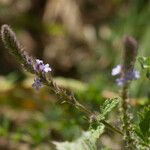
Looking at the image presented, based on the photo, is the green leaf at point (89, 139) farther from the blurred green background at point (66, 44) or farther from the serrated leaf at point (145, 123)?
the blurred green background at point (66, 44)

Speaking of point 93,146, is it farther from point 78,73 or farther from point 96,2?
point 96,2

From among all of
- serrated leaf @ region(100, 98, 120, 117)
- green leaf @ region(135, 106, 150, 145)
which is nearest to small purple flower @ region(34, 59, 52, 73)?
serrated leaf @ region(100, 98, 120, 117)

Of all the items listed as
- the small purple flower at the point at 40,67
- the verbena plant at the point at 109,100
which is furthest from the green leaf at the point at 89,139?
the small purple flower at the point at 40,67

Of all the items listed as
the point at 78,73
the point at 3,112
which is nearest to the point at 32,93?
the point at 3,112

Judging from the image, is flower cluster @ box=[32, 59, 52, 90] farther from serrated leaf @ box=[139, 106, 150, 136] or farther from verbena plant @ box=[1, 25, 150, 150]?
serrated leaf @ box=[139, 106, 150, 136]

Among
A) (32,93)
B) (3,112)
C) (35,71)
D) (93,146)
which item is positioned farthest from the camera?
(3,112)

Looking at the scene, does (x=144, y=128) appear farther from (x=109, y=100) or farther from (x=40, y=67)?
(x=40, y=67)
